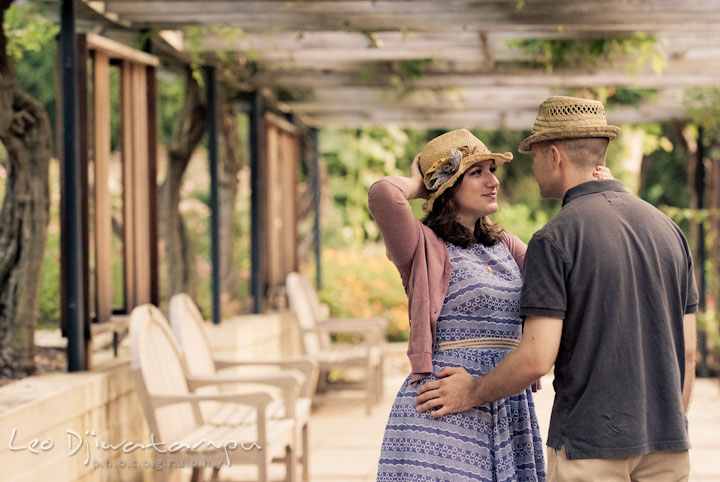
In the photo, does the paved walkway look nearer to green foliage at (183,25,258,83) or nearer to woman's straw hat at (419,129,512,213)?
green foliage at (183,25,258,83)

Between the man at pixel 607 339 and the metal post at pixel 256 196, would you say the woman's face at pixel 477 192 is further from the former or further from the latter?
the metal post at pixel 256 196

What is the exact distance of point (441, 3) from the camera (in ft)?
15.7

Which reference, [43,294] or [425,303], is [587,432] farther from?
[43,294]

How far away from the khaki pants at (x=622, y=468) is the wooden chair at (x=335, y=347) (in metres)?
5.03

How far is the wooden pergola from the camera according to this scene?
479cm

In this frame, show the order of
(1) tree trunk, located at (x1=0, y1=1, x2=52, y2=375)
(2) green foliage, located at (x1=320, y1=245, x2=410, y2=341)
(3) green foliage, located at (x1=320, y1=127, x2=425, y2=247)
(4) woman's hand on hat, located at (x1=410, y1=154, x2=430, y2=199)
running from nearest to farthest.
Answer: (4) woman's hand on hat, located at (x1=410, y1=154, x2=430, y2=199) → (1) tree trunk, located at (x1=0, y1=1, x2=52, y2=375) → (2) green foliage, located at (x1=320, y1=245, x2=410, y2=341) → (3) green foliage, located at (x1=320, y1=127, x2=425, y2=247)

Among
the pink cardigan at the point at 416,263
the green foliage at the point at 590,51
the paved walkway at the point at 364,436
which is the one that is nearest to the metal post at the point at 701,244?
the paved walkway at the point at 364,436

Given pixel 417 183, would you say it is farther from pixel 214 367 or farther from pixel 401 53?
pixel 401 53

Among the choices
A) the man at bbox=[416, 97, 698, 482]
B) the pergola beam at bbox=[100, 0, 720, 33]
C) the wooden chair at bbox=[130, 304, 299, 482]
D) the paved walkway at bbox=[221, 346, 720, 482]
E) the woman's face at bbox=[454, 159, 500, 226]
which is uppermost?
the pergola beam at bbox=[100, 0, 720, 33]

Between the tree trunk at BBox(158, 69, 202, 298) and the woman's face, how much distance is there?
394cm

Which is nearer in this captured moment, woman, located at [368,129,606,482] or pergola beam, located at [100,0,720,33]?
woman, located at [368,129,606,482]

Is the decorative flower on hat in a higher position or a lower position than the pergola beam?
lower

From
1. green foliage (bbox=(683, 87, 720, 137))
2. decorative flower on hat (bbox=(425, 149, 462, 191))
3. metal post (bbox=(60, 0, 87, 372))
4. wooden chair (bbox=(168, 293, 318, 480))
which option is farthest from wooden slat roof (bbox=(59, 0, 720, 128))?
decorative flower on hat (bbox=(425, 149, 462, 191))

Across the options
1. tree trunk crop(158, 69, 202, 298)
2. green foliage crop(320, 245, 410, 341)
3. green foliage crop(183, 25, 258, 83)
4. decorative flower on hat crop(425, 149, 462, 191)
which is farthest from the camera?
green foliage crop(320, 245, 410, 341)
